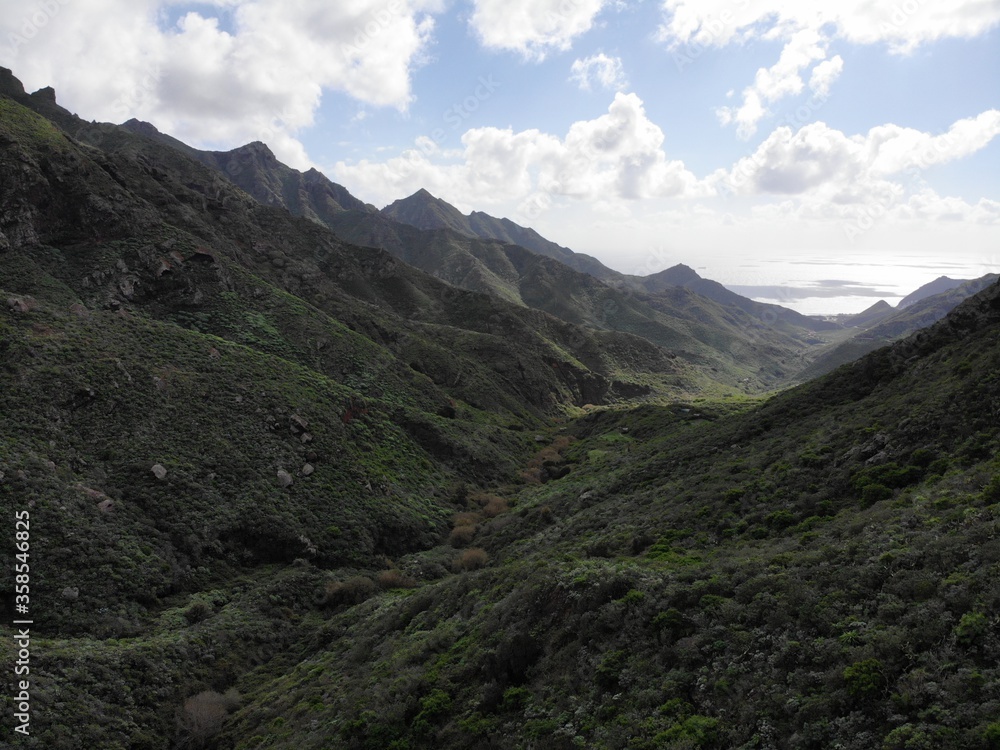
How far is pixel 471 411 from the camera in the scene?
72.8m

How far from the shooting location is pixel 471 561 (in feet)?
111

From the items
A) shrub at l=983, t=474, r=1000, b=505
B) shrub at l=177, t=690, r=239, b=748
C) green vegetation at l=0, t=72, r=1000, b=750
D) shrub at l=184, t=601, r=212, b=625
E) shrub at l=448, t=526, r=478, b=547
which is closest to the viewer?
green vegetation at l=0, t=72, r=1000, b=750

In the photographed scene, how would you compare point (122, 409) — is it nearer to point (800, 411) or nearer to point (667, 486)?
point (667, 486)

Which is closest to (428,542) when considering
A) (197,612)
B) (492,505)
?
(492,505)

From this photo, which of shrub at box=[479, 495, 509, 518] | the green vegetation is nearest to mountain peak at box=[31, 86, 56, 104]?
the green vegetation

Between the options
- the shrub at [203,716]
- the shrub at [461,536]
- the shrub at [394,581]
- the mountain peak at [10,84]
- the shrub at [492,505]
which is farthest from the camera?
the mountain peak at [10,84]

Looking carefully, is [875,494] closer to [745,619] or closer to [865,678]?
[745,619]

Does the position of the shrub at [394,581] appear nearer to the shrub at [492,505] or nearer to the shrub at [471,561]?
the shrub at [471,561]

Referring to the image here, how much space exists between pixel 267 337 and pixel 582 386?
72.9 m

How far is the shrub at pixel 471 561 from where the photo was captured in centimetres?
3334

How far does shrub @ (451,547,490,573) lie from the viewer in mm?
33344

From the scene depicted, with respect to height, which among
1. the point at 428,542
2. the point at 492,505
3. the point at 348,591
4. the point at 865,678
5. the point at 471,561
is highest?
the point at 865,678

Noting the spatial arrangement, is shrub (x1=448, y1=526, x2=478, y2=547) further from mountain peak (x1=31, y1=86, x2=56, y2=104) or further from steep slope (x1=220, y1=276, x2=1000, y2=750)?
mountain peak (x1=31, y1=86, x2=56, y2=104)

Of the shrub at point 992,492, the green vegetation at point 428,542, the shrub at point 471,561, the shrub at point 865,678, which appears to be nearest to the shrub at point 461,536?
the green vegetation at point 428,542
